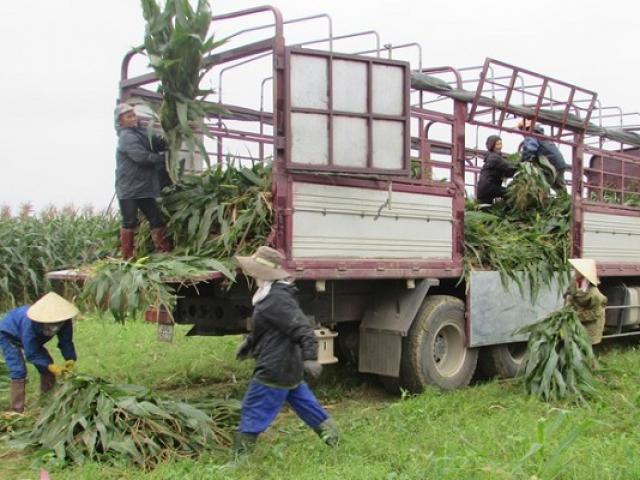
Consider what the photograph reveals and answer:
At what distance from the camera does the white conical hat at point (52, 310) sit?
607cm

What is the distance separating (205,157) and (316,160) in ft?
3.28

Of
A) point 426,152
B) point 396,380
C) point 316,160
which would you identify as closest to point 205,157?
point 316,160

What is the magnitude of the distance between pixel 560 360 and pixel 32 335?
4.59 meters

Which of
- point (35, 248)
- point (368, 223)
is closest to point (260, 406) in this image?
Answer: point (368, 223)

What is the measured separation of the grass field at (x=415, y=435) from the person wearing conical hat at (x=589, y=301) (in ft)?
1.45

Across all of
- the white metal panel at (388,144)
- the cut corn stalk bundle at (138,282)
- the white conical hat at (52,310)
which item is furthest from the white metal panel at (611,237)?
the white conical hat at (52,310)

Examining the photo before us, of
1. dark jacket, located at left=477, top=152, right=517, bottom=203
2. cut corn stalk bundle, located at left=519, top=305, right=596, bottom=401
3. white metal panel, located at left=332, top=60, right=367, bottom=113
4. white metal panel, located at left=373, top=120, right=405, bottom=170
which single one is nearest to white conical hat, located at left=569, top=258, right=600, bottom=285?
cut corn stalk bundle, located at left=519, top=305, right=596, bottom=401

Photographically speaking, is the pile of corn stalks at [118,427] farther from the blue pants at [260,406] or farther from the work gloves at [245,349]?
the work gloves at [245,349]

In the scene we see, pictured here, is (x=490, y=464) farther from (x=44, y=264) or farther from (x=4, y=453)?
(x=44, y=264)

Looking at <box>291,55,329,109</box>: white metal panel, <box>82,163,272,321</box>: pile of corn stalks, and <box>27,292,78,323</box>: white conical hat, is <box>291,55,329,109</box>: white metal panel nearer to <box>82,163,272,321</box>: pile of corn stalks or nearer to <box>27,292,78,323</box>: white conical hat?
<box>82,163,272,321</box>: pile of corn stalks

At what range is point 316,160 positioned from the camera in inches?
244

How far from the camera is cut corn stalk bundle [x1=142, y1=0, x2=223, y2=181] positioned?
6188 millimetres

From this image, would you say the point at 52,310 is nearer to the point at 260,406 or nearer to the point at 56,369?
the point at 56,369

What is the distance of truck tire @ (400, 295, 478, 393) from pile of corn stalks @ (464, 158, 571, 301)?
48cm
